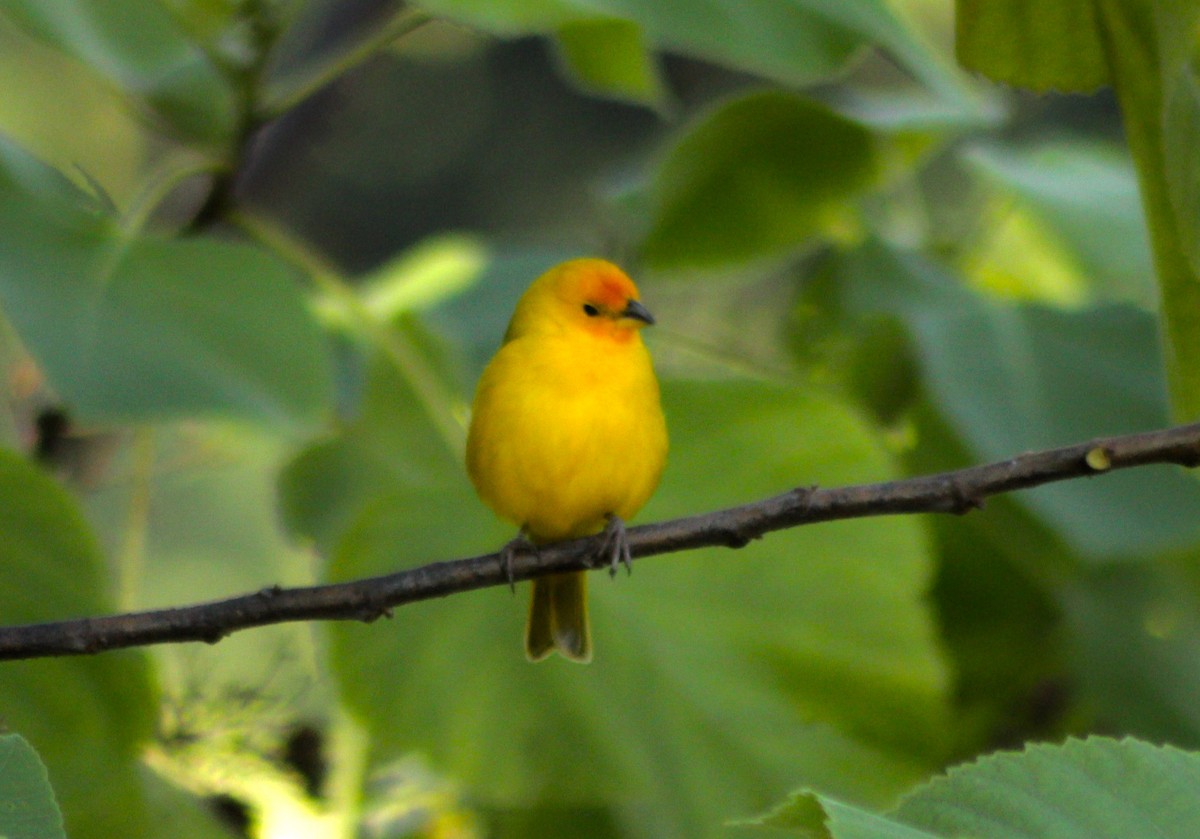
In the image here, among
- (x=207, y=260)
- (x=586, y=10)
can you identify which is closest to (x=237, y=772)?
(x=207, y=260)

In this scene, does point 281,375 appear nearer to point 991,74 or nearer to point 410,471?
point 410,471

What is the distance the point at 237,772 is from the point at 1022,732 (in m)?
1.10

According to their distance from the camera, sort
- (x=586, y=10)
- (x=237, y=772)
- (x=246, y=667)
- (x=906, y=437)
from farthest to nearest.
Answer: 1. (x=246, y=667)
2. (x=906, y=437)
3. (x=237, y=772)
4. (x=586, y=10)

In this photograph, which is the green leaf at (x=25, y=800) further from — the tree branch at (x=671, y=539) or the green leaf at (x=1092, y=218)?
the green leaf at (x=1092, y=218)

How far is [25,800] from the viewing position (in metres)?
0.93

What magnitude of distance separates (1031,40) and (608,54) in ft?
2.33

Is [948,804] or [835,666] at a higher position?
[835,666]

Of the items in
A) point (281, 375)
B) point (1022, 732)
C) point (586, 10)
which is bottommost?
point (1022, 732)

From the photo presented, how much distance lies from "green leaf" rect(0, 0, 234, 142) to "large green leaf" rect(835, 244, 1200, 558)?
0.97 m

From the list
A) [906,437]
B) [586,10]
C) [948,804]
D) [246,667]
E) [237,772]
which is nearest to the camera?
[948,804]

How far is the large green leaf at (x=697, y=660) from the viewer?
1812mm

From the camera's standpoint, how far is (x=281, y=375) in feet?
5.72

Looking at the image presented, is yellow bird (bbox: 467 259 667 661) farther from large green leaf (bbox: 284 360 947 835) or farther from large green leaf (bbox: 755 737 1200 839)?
large green leaf (bbox: 755 737 1200 839)

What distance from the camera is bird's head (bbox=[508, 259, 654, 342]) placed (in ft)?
6.88
